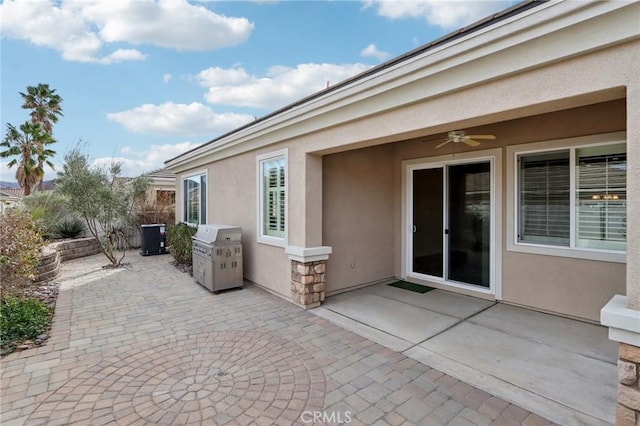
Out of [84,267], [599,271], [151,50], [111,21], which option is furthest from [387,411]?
[151,50]

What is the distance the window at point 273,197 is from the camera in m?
5.89

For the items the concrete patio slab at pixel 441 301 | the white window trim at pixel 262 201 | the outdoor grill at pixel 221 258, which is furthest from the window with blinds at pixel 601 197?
the outdoor grill at pixel 221 258

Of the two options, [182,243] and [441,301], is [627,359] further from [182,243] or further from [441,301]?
[182,243]

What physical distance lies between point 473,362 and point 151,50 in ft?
33.9

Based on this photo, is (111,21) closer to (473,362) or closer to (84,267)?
(84,267)

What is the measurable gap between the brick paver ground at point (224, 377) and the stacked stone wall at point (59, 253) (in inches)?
105

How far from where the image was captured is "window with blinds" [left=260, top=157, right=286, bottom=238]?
595cm

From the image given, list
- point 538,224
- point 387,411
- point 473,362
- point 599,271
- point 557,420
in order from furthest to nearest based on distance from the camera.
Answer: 1. point 538,224
2. point 599,271
3. point 473,362
4. point 387,411
5. point 557,420

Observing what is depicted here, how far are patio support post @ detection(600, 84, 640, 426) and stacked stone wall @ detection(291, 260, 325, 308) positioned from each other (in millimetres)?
3816

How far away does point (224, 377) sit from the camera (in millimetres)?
3232

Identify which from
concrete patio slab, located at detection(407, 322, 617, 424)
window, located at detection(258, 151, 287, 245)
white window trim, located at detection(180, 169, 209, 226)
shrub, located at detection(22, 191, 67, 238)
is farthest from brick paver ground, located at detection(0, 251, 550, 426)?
shrub, located at detection(22, 191, 67, 238)

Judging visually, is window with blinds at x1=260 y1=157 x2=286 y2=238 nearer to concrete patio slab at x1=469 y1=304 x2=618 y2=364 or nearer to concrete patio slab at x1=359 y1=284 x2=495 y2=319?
concrete patio slab at x1=359 y1=284 x2=495 y2=319

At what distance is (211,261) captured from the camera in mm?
6211

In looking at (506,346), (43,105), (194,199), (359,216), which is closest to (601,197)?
(506,346)
